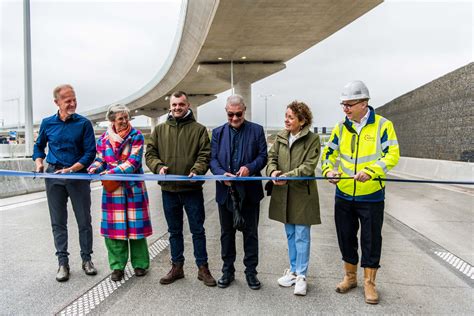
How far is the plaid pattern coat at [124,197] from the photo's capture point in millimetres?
4383

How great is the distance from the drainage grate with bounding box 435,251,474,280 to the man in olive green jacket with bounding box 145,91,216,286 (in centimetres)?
315

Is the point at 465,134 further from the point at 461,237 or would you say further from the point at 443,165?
the point at 461,237

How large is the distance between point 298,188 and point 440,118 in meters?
17.9

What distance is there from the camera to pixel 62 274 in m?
4.31

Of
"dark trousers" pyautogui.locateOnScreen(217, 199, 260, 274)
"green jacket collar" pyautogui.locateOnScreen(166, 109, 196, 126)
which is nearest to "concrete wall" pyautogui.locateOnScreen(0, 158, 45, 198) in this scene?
"green jacket collar" pyautogui.locateOnScreen(166, 109, 196, 126)

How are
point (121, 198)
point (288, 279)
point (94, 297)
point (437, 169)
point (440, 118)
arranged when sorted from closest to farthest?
point (94, 297) < point (288, 279) < point (121, 198) < point (437, 169) < point (440, 118)

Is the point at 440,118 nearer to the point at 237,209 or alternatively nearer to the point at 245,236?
the point at 245,236

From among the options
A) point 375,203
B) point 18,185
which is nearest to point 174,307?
point 375,203

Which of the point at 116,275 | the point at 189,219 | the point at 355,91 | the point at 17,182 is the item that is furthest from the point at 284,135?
the point at 17,182

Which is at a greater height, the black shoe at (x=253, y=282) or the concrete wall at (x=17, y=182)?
the concrete wall at (x=17, y=182)

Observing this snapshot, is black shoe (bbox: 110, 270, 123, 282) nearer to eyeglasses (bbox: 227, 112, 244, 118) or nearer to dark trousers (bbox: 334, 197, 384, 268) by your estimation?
eyeglasses (bbox: 227, 112, 244, 118)

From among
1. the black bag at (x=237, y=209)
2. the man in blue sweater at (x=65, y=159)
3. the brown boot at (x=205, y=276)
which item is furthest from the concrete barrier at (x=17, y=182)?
the black bag at (x=237, y=209)

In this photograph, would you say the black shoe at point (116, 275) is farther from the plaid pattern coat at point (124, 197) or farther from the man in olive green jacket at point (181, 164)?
the man in olive green jacket at point (181, 164)

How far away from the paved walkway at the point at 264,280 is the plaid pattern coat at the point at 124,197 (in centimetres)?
56
